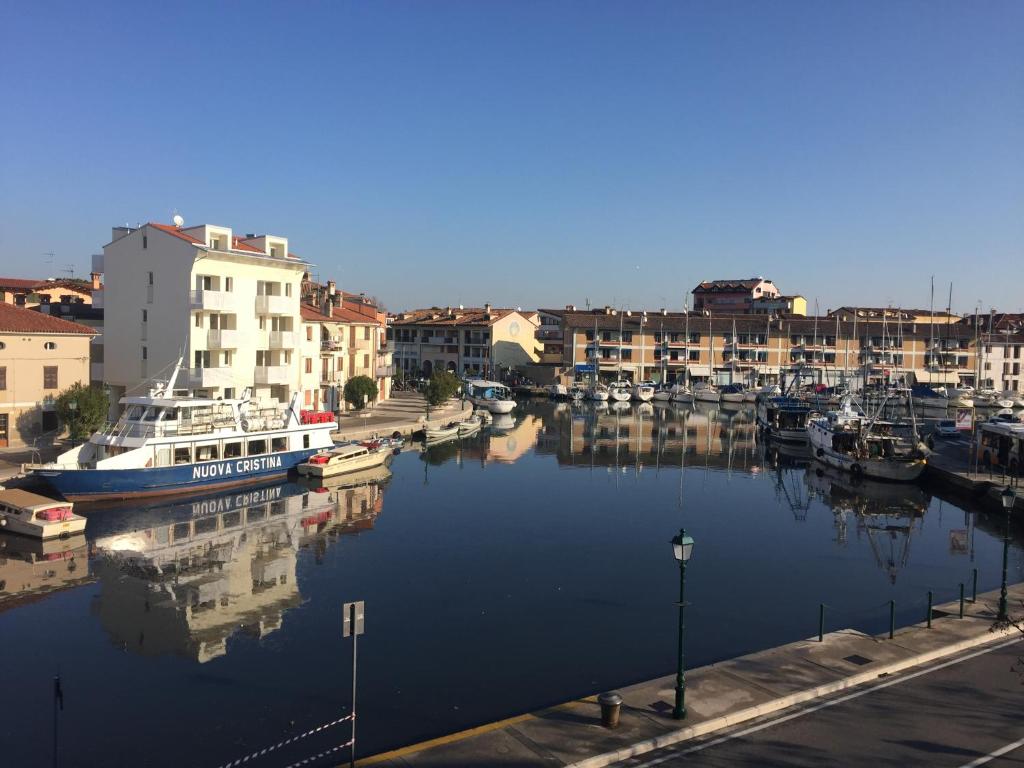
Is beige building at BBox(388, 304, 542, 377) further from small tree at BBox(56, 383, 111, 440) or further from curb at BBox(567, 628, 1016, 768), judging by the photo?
curb at BBox(567, 628, 1016, 768)

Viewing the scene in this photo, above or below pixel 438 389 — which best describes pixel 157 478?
below

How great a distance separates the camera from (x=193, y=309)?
140ft

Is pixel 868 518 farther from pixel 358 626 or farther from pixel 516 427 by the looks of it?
pixel 516 427

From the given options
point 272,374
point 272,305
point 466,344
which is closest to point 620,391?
point 466,344

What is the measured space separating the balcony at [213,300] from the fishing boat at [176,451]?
640 centimetres

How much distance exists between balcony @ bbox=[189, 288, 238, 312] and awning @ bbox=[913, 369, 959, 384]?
81.0 meters

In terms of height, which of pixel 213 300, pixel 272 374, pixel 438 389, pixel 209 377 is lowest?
pixel 438 389

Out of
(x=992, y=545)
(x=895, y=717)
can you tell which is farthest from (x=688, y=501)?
(x=895, y=717)

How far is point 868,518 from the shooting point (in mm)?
34219

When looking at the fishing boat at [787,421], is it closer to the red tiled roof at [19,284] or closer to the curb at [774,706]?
the curb at [774,706]

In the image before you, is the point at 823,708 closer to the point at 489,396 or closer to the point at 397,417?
the point at 397,417

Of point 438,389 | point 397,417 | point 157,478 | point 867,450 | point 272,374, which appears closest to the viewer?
point 157,478

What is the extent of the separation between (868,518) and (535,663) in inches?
874

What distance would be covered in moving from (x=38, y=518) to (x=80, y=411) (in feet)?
34.5
